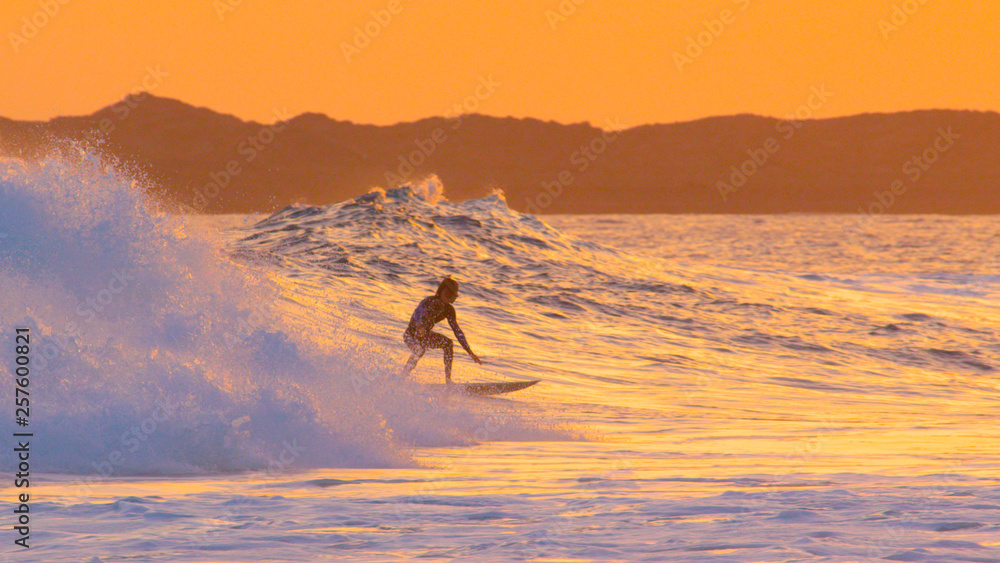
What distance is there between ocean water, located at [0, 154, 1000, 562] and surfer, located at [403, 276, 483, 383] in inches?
32.3

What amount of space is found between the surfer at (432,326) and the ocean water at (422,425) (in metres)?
0.82

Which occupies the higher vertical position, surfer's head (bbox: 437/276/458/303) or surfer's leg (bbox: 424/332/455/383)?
surfer's head (bbox: 437/276/458/303)

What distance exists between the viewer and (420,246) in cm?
3500

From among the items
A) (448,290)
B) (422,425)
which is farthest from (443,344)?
(422,425)

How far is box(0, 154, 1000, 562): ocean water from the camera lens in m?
6.70

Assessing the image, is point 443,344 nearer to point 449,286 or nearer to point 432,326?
point 432,326

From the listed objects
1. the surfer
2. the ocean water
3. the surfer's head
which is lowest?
the ocean water

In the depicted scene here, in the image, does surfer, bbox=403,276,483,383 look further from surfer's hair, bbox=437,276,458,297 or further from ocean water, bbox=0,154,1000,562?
ocean water, bbox=0,154,1000,562

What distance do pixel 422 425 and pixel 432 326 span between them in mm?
3126

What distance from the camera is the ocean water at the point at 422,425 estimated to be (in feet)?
22.0

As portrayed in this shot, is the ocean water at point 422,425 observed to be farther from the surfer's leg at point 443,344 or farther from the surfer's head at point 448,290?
the surfer's head at point 448,290

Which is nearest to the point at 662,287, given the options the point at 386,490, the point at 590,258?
the point at 590,258

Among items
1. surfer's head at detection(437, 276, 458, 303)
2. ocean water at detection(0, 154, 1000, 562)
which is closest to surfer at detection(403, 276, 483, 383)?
surfer's head at detection(437, 276, 458, 303)

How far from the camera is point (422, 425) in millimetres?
11320
